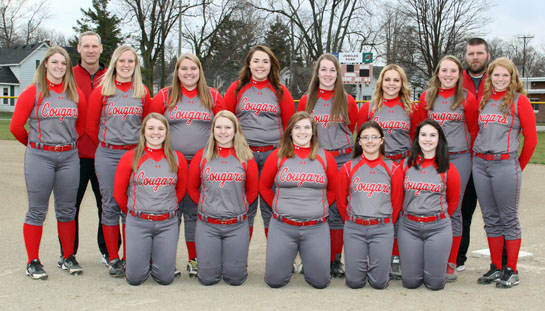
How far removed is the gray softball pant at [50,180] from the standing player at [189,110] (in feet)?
2.99

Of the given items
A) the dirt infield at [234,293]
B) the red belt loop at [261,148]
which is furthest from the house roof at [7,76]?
the red belt loop at [261,148]

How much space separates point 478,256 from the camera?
5.83 meters

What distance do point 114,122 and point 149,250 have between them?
1.18 metres

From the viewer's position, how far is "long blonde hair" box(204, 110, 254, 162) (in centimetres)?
484

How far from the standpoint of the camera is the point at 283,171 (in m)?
4.81

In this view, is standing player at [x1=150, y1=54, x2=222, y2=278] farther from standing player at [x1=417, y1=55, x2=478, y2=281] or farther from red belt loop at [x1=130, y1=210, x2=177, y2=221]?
standing player at [x1=417, y1=55, x2=478, y2=281]

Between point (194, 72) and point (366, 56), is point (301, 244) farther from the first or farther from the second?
point (366, 56)

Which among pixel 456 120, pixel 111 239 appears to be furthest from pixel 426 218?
pixel 111 239

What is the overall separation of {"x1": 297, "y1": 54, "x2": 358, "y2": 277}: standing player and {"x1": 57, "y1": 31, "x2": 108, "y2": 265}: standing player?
210cm

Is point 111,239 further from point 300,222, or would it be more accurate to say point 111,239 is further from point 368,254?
point 368,254

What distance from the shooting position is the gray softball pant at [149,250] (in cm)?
470

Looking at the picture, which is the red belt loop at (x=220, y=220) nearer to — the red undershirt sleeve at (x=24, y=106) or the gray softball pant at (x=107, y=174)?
the gray softball pant at (x=107, y=174)

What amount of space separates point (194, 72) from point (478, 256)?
3482 mm

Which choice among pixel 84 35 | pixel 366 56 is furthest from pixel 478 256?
pixel 366 56
